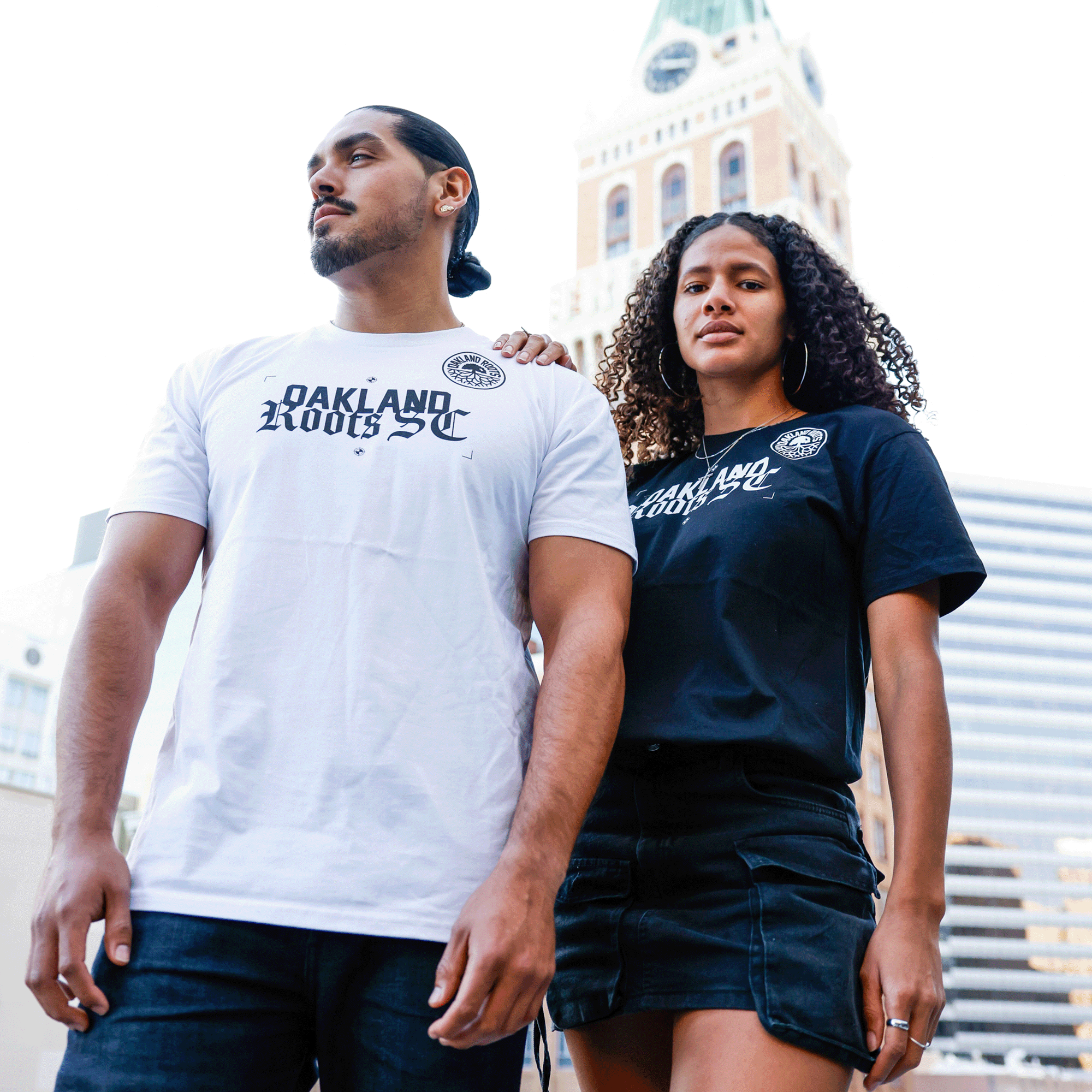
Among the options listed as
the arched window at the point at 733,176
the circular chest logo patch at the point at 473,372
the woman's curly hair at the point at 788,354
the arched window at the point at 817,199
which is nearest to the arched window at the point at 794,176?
the arched window at the point at 817,199

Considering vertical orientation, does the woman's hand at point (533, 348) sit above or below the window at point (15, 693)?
above

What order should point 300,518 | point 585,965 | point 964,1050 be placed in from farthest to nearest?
point 964,1050, point 585,965, point 300,518

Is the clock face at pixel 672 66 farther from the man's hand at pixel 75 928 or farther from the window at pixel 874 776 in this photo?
the man's hand at pixel 75 928

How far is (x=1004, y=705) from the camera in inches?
2527

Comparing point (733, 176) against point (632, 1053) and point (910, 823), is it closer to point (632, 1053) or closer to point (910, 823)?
point (910, 823)

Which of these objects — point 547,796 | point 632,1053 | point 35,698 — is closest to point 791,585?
point 547,796

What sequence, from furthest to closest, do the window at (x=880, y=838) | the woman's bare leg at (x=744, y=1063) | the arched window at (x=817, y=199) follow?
the window at (x=880, y=838)
the arched window at (x=817, y=199)
the woman's bare leg at (x=744, y=1063)

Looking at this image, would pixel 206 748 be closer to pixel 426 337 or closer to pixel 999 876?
pixel 426 337

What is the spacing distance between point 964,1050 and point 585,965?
67436 millimetres

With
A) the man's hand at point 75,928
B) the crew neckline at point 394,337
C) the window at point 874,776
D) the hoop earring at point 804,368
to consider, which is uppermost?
the hoop earring at point 804,368

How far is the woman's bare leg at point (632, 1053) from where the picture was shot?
4.79 feet

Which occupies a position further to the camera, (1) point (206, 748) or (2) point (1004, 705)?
(2) point (1004, 705)

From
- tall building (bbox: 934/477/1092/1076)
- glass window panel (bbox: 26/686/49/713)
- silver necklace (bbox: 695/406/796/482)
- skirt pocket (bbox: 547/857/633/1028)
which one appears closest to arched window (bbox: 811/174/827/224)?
glass window panel (bbox: 26/686/49/713)

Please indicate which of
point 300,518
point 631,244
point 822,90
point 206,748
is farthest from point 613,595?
point 822,90
